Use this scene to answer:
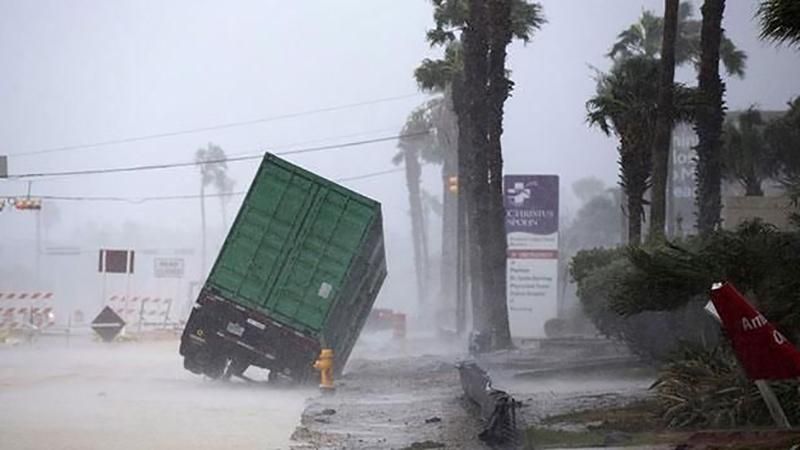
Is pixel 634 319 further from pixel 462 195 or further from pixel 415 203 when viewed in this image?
pixel 415 203

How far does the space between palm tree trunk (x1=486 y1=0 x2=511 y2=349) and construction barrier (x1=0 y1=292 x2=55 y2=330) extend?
1852 cm

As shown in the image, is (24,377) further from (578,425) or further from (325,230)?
(578,425)

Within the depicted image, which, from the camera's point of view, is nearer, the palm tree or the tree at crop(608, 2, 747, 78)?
the palm tree

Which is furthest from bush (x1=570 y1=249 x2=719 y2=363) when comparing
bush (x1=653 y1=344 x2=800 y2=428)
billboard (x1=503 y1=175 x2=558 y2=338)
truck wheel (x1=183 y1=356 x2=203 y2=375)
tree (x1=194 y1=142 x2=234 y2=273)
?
tree (x1=194 y1=142 x2=234 y2=273)

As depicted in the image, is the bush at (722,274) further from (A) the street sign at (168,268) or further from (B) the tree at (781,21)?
(A) the street sign at (168,268)

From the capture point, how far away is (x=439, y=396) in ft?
70.0

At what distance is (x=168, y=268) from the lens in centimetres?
5634

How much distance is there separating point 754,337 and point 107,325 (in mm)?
33290

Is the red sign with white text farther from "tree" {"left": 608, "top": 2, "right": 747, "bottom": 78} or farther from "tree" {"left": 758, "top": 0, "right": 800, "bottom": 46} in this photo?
"tree" {"left": 608, "top": 2, "right": 747, "bottom": 78}

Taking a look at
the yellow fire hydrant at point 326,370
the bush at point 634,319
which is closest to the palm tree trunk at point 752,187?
the bush at point 634,319

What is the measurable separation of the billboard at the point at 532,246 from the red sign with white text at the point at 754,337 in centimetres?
2497

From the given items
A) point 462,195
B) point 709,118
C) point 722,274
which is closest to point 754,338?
point 722,274

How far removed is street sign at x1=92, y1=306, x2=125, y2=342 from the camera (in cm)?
4103

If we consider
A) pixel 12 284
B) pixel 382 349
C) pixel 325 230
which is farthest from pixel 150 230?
pixel 325 230
